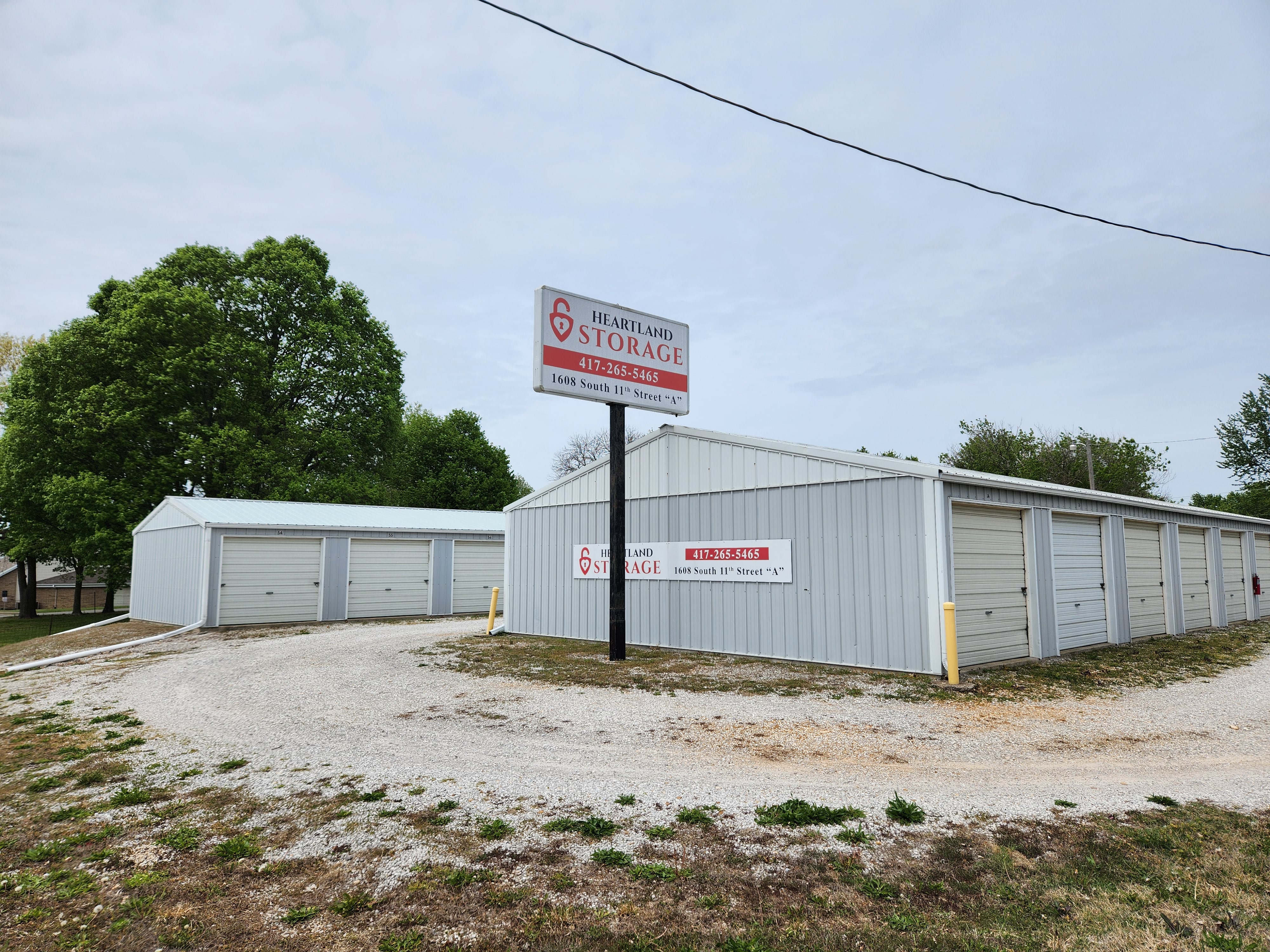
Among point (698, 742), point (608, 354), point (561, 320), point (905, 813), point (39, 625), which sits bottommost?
point (39, 625)

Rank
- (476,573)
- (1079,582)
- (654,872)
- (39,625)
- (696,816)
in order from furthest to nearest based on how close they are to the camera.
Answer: (39,625), (476,573), (1079,582), (696,816), (654,872)

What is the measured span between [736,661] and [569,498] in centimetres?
571

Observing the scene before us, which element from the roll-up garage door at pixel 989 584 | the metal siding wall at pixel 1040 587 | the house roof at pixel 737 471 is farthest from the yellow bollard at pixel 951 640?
the metal siding wall at pixel 1040 587

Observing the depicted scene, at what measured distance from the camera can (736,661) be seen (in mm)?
11961

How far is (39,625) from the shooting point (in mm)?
28047

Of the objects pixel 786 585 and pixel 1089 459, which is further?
pixel 1089 459

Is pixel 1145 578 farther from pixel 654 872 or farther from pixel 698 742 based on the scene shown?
pixel 654 872

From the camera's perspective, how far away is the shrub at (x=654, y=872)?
3.81 meters

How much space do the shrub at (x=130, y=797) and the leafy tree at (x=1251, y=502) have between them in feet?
143

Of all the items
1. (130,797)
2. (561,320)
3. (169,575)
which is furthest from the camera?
(169,575)

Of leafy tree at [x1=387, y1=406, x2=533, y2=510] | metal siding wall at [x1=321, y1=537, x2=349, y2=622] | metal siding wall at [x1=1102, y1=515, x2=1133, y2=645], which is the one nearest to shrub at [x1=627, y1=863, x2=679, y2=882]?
metal siding wall at [x1=1102, y1=515, x2=1133, y2=645]

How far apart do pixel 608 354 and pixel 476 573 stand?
497 inches

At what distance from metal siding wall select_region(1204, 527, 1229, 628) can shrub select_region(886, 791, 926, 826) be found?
17745 mm

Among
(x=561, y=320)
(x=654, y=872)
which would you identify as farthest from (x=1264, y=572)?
(x=654, y=872)
